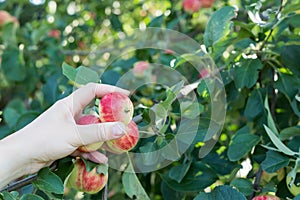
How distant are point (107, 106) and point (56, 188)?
0.16 meters

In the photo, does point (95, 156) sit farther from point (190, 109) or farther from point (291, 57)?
point (291, 57)

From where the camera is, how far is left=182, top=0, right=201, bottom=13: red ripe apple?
1.93 meters

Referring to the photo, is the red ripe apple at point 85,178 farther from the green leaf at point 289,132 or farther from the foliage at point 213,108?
the green leaf at point 289,132

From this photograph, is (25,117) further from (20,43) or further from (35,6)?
(35,6)

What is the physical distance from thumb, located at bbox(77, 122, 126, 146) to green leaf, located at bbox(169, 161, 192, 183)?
35cm

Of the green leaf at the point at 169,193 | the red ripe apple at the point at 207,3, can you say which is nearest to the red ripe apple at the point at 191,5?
the red ripe apple at the point at 207,3

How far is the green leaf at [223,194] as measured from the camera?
98 centimetres

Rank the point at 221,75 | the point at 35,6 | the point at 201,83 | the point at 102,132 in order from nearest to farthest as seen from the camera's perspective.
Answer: the point at 102,132
the point at 201,83
the point at 221,75
the point at 35,6

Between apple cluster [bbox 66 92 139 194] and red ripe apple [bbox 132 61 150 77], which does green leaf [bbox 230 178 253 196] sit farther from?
red ripe apple [bbox 132 61 150 77]

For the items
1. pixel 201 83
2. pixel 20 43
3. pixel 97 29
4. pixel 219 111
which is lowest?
pixel 97 29

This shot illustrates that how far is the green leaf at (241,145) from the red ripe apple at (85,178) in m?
0.32

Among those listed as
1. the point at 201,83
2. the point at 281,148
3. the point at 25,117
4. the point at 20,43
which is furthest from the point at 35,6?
the point at 281,148

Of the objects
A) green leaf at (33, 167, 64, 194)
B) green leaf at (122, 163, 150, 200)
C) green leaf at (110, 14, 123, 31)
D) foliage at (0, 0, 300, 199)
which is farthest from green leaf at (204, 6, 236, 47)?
green leaf at (110, 14, 123, 31)

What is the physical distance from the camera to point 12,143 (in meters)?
0.88
